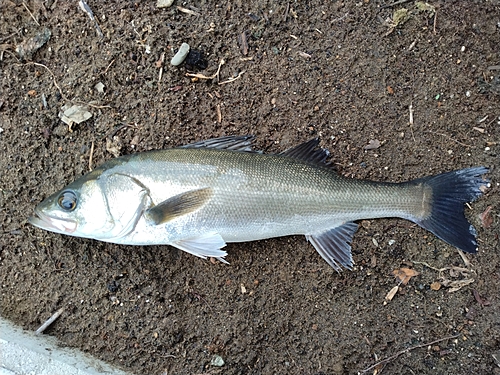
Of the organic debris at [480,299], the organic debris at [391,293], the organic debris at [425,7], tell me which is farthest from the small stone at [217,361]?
the organic debris at [425,7]

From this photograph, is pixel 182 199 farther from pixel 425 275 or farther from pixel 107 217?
pixel 425 275

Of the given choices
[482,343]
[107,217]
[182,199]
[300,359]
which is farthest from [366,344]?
[107,217]

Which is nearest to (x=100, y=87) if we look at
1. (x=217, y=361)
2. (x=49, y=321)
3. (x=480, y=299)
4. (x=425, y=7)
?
(x=49, y=321)

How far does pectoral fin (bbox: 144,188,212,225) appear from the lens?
285 cm

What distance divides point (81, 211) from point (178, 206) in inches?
29.4

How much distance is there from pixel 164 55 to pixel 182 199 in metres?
1.32

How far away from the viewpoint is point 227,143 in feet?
10.1

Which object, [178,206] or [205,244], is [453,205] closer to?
[205,244]

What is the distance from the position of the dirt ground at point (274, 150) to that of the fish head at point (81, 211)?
16.8 inches

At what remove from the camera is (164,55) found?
331cm

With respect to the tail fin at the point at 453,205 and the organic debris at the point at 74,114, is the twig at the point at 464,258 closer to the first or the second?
the tail fin at the point at 453,205

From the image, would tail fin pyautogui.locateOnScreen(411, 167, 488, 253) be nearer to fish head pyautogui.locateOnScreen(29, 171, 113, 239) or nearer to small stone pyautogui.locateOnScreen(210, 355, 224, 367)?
Result: small stone pyautogui.locateOnScreen(210, 355, 224, 367)

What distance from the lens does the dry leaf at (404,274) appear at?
3.23m

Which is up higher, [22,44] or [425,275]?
[22,44]
